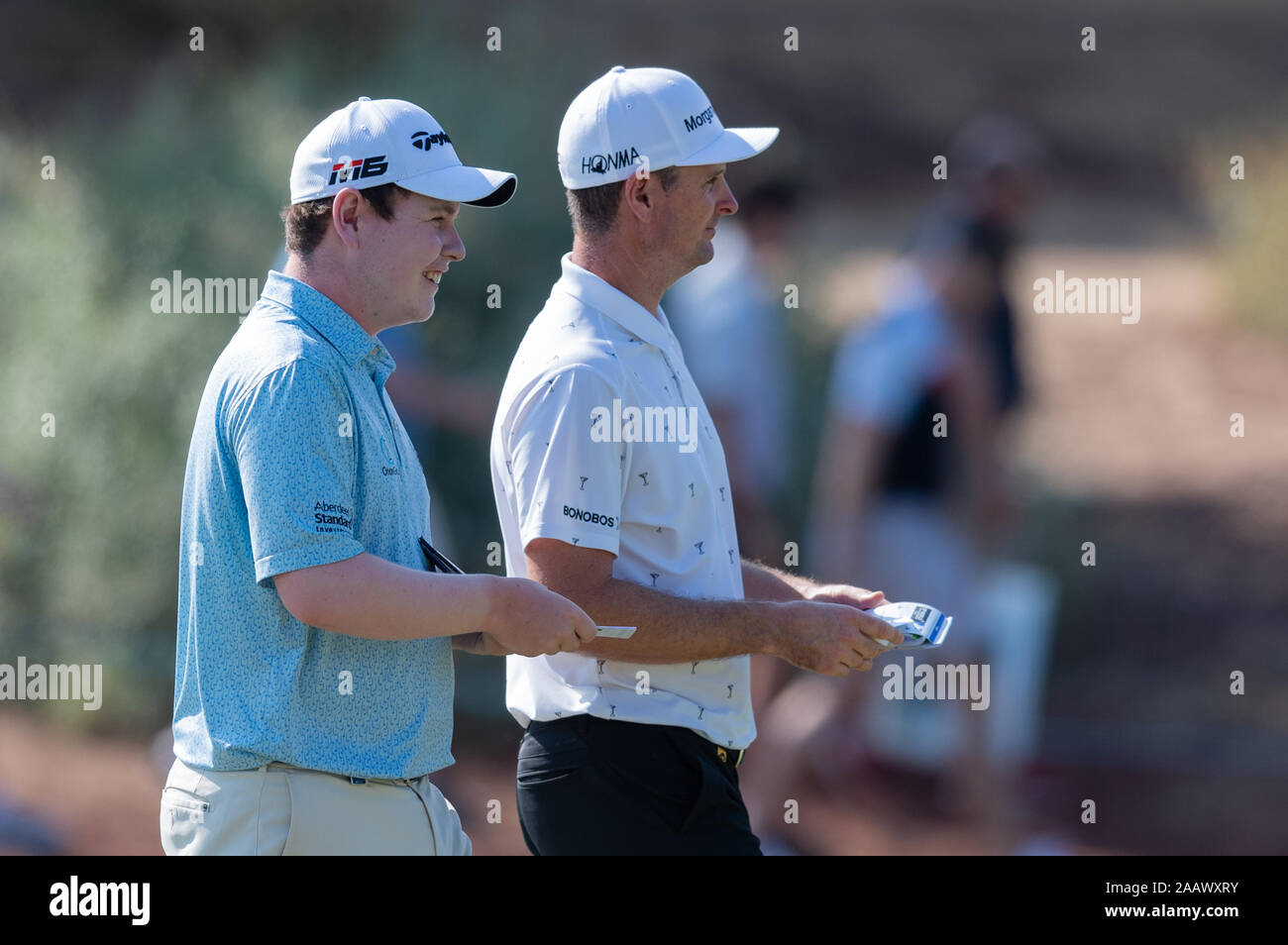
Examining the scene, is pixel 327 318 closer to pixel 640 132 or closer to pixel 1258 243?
pixel 640 132

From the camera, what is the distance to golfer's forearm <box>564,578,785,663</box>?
110 inches

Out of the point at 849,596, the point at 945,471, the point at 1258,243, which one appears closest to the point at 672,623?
the point at 849,596

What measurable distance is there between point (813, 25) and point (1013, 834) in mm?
13647

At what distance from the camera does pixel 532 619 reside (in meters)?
2.47

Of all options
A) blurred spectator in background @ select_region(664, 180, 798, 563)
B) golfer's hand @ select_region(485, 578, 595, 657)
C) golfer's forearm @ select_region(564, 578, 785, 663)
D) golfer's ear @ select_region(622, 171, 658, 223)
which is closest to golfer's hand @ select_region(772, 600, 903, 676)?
golfer's forearm @ select_region(564, 578, 785, 663)

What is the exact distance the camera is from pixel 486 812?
6.19 meters

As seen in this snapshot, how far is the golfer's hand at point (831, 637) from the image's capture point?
2.84 m

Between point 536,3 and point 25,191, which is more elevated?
point 536,3

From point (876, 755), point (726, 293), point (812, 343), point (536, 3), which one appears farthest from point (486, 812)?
point (536, 3)

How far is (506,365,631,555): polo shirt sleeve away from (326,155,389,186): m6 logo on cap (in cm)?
51

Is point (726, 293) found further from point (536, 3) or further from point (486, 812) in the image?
point (536, 3)

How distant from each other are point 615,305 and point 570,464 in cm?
38

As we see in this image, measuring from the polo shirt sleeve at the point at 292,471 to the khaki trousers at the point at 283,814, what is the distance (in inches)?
13.1

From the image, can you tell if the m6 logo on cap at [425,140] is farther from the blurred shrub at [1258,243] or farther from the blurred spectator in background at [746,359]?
the blurred shrub at [1258,243]
